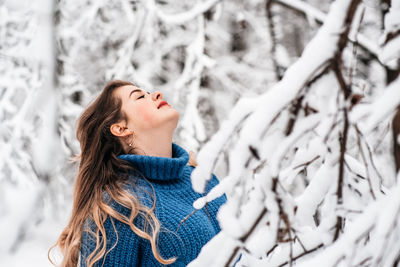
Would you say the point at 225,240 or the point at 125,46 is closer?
the point at 225,240

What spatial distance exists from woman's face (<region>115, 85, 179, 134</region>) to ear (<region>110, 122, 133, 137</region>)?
2cm

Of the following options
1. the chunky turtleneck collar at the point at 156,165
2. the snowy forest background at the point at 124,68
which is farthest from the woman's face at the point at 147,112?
the snowy forest background at the point at 124,68

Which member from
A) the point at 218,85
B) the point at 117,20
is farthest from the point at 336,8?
the point at 117,20

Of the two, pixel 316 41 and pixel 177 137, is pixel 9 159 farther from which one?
pixel 316 41

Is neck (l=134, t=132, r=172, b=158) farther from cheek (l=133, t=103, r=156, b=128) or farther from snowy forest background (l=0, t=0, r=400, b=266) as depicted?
snowy forest background (l=0, t=0, r=400, b=266)

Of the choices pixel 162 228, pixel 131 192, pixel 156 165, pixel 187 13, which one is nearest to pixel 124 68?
pixel 187 13

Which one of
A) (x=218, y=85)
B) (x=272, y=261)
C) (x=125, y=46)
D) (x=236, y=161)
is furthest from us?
(x=218, y=85)

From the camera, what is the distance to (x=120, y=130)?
183 centimetres

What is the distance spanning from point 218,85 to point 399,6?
3547 millimetres

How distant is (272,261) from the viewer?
2.22 feet

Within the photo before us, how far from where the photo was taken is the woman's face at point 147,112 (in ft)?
5.61

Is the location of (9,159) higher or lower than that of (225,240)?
lower

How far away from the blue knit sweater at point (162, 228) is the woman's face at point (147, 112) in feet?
0.48

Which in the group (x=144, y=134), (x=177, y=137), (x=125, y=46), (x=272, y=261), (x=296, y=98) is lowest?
(x=177, y=137)
